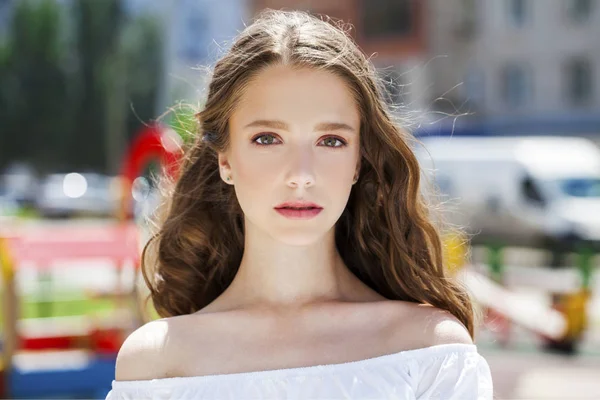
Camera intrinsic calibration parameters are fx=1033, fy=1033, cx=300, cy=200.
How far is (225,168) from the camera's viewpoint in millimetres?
1878

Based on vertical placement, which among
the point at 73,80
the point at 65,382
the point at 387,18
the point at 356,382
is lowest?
the point at 65,382

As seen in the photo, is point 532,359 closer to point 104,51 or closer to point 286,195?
point 286,195

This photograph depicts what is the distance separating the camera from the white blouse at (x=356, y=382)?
165 cm

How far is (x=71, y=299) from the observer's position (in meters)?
10.3

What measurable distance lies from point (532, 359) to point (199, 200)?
20.2 ft

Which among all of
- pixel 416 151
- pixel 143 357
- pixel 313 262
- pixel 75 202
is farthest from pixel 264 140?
pixel 75 202

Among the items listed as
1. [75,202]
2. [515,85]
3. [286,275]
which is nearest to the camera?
[286,275]

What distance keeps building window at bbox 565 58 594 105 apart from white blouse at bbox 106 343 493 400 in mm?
28407

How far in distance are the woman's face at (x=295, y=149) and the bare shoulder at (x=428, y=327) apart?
0.68 feet

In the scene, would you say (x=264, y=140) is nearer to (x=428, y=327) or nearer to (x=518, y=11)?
(x=428, y=327)

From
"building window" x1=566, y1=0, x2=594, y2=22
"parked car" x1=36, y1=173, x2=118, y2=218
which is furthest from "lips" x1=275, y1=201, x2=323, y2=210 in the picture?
"building window" x1=566, y1=0, x2=594, y2=22

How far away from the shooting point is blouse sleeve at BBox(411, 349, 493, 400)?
1.66 m

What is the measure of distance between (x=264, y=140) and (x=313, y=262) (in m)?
0.24

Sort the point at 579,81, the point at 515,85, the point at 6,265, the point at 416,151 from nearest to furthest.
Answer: the point at 416,151, the point at 6,265, the point at 579,81, the point at 515,85
